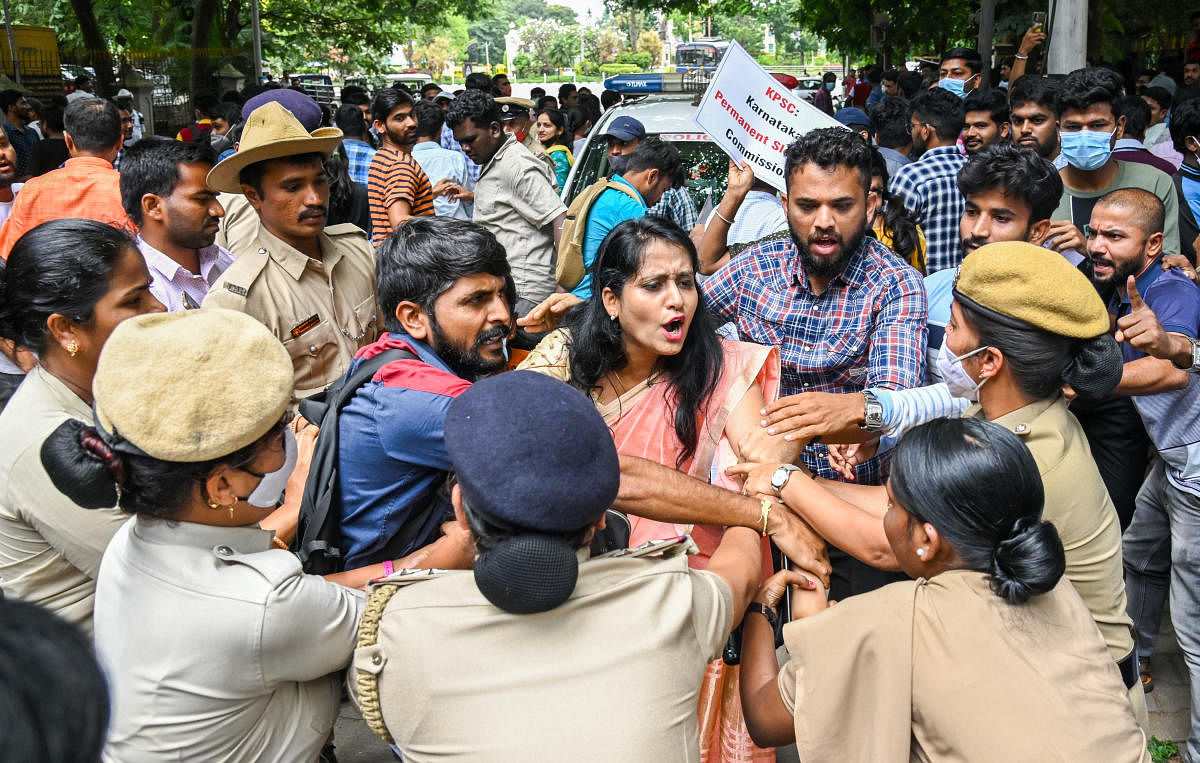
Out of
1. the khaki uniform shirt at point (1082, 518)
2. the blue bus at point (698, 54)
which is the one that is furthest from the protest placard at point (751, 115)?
the blue bus at point (698, 54)

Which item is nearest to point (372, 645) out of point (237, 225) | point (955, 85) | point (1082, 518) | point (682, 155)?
point (1082, 518)

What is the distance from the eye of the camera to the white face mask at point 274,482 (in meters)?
2.00

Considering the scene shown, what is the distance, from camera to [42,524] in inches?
86.4

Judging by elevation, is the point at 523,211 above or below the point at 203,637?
above

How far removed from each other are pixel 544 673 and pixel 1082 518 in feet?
4.55

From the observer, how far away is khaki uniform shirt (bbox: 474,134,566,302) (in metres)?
6.09

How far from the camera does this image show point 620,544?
2.29 m

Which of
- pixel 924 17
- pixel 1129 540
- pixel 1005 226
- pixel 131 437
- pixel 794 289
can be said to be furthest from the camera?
pixel 924 17

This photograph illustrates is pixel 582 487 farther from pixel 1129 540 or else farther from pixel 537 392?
pixel 1129 540

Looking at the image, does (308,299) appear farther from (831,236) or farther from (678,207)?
(678,207)

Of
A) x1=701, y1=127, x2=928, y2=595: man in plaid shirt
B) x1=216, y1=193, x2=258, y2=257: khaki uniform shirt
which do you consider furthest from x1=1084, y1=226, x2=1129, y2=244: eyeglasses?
x1=216, y1=193, x2=258, y2=257: khaki uniform shirt

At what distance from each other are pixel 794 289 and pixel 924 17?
54.4 ft

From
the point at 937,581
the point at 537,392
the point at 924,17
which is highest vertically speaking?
the point at 924,17

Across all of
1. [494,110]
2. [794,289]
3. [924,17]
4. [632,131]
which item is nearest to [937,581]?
[794,289]
